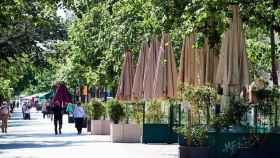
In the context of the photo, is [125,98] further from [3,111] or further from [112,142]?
[3,111]

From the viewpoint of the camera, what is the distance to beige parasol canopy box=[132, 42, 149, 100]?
28312 millimetres

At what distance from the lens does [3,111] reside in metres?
39.8

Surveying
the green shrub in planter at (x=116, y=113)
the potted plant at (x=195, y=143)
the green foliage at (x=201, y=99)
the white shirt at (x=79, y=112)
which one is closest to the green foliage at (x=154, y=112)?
the green shrub in planter at (x=116, y=113)

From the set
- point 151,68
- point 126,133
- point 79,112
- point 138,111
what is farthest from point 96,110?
point 151,68

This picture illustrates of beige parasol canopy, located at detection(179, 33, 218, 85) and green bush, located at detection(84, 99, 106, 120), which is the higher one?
beige parasol canopy, located at detection(179, 33, 218, 85)

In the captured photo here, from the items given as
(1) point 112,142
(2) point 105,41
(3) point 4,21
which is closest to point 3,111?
(2) point 105,41

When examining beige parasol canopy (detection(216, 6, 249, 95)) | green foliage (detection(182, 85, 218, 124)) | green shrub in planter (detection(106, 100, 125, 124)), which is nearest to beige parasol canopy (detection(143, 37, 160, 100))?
green shrub in planter (detection(106, 100, 125, 124))

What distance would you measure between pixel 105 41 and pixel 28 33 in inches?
217

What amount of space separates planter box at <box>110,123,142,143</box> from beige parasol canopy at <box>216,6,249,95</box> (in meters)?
9.08

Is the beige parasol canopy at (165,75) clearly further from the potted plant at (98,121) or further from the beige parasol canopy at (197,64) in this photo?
the potted plant at (98,121)

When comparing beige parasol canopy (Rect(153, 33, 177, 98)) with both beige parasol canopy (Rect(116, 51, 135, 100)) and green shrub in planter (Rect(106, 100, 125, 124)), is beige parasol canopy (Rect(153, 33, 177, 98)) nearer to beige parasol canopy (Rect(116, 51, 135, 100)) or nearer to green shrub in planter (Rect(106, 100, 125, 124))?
green shrub in planter (Rect(106, 100, 125, 124))

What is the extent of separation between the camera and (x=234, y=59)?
1828 centimetres

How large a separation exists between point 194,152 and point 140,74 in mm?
11057

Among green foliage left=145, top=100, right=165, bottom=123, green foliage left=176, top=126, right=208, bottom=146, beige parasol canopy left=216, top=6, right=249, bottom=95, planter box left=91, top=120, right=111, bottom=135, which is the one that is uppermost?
beige parasol canopy left=216, top=6, right=249, bottom=95
